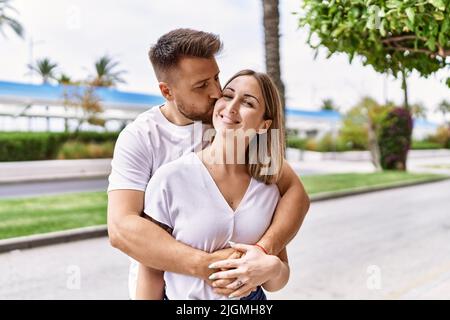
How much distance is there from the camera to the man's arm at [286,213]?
1249 mm

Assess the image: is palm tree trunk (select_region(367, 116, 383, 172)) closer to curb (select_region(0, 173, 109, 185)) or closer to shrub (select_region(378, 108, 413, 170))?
shrub (select_region(378, 108, 413, 170))

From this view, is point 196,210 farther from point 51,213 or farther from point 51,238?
point 51,213

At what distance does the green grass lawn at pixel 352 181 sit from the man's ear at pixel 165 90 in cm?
916

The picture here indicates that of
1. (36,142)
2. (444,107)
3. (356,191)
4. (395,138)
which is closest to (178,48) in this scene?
(356,191)

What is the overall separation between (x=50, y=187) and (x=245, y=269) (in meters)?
10.6

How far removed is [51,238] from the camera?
5.76m

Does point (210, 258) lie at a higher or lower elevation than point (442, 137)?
higher

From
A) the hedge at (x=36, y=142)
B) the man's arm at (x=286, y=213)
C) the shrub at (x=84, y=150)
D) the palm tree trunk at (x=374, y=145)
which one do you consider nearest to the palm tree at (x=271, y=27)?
the man's arm at (x=286, y=213)

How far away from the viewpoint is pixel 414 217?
8.52m
